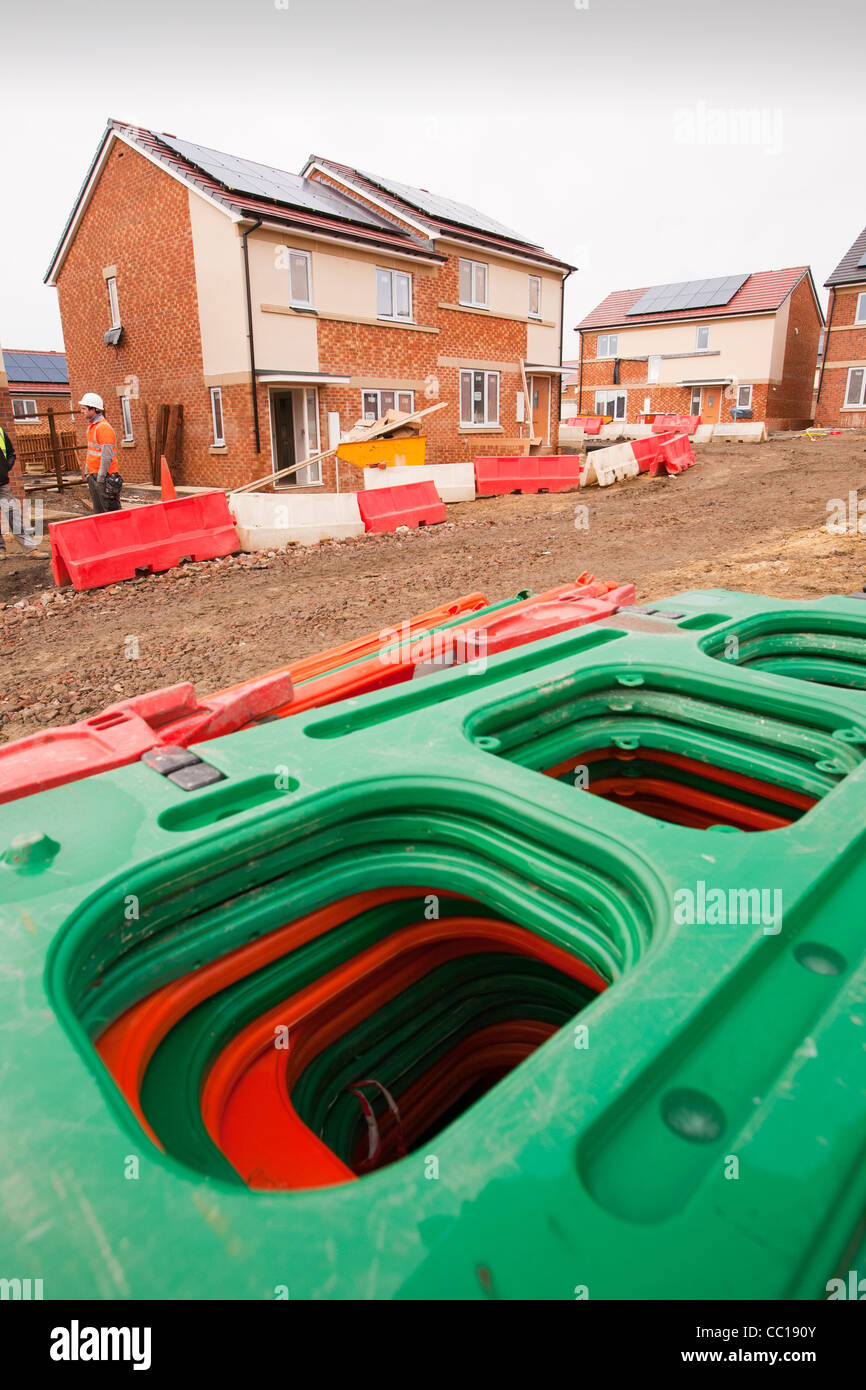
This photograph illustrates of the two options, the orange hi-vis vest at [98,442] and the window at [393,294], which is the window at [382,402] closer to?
the window at [393,294]

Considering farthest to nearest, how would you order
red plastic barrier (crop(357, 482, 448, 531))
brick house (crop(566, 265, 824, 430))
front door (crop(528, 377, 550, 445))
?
brick house (crop(566, 265, 824, 430)) < front door (crop(528, 377, 550, 445)) < red plastic barrier (crop(357, 482, 448, 531))

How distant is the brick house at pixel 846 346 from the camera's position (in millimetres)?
32438

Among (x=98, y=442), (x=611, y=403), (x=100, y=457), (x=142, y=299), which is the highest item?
(x=142, y=299)

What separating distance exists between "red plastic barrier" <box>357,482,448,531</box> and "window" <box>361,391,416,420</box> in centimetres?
764

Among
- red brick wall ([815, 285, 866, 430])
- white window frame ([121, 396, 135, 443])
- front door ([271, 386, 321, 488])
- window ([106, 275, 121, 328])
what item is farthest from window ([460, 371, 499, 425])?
red brick wall ([815, 285, 866, 430])

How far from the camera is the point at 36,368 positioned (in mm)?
37250

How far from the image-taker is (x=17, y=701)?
5781mm

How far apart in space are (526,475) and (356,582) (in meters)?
7.73

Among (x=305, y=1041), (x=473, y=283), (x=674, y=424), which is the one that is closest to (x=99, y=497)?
(x=305, y=1041)

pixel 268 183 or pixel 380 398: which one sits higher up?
pixel 268 183

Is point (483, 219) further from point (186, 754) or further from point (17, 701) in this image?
point (186, 754)

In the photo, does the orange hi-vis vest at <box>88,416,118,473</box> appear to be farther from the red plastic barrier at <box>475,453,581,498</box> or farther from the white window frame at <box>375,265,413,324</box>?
the white window frame at <box>375,265,413,324</box>

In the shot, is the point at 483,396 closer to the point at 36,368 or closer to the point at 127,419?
the point at 127,419

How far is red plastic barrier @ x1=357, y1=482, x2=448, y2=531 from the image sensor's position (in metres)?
11.8
